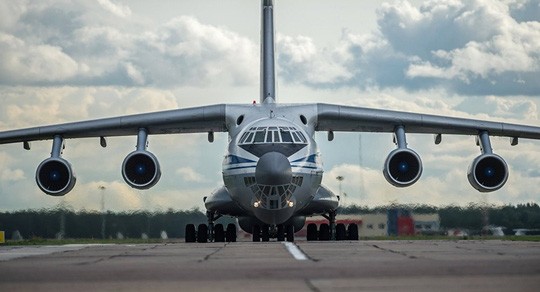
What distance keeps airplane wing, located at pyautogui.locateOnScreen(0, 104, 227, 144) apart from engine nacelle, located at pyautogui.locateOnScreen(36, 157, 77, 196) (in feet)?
2.40

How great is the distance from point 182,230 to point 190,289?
2146 cm

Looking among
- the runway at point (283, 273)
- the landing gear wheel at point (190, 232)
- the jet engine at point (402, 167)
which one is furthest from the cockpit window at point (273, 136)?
the runway at point (283, 273)

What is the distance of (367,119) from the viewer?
24469 mm

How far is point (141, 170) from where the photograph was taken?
24.0 metres

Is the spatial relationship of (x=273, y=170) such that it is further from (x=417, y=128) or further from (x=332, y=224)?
(x=417, y=128)

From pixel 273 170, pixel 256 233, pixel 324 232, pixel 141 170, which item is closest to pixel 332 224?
pixel 324 232

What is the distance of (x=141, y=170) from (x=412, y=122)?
609 cm

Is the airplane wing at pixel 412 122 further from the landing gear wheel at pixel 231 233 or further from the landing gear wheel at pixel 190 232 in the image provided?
the landing gear wheel at pixel 190 232

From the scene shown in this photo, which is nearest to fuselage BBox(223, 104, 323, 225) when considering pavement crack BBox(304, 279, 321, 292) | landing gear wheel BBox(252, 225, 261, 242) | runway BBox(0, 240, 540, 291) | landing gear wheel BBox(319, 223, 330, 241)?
landing gear wheel BBox(252, 225, 261, 242)

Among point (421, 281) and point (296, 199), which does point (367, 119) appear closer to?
point (296, 199)

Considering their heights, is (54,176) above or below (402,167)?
below

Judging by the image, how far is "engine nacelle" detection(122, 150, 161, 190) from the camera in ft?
78.5

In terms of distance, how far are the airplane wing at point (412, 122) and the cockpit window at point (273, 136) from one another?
2.01 metres

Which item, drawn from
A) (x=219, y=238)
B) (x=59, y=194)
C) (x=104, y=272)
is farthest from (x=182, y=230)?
(x=104, y=272)
